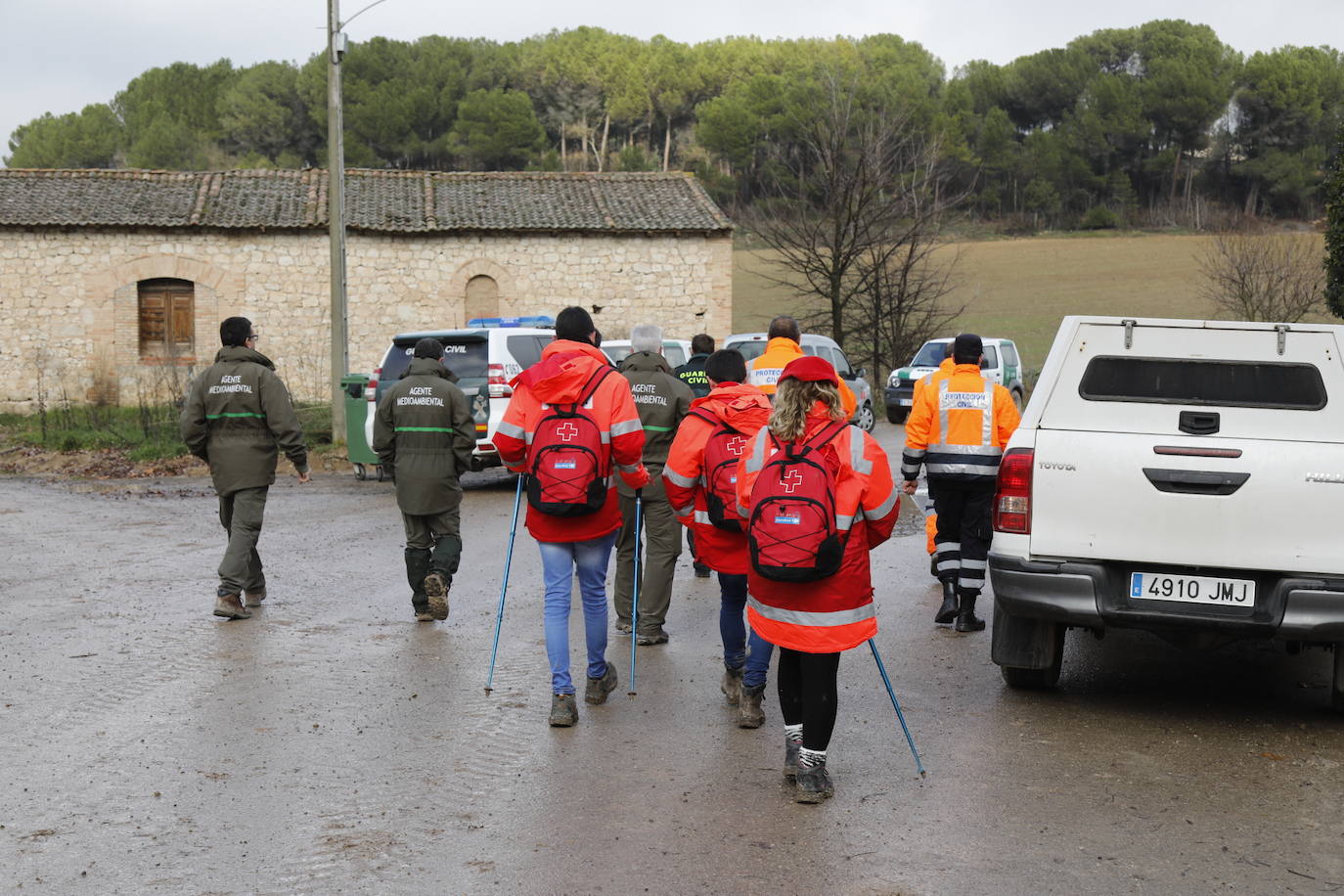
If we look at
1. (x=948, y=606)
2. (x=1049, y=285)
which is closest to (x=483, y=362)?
(x=948, y=606)

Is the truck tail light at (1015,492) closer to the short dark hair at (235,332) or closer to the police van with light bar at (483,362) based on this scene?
the short dark hair at (235,332)

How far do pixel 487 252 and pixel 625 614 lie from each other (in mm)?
25942

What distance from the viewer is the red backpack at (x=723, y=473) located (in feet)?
21.0

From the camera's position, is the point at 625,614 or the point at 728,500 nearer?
the point at 728,500

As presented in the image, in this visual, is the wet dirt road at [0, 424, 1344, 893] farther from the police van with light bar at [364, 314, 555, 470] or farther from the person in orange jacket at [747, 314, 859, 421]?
the police van with light bar at [364, 314, 555, 470]

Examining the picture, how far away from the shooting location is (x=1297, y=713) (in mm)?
6773

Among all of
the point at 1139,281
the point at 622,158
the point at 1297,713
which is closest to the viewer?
the point at 1297,713

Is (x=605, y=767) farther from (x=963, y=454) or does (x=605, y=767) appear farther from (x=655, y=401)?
(x=963, y=454)

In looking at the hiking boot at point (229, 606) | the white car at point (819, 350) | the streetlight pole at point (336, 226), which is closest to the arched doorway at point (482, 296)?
the white car at point (819, 350)

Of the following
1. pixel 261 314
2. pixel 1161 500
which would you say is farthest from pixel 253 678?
pixel 261 314

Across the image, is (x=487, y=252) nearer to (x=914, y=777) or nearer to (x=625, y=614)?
(x=625, y=614)

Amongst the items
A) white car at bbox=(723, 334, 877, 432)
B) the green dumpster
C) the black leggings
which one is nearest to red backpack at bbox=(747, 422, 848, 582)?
the black leggings

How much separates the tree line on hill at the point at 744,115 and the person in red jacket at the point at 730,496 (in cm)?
6603

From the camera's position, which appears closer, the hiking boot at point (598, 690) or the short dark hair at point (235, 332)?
the hiking boot at point (598, 690)
